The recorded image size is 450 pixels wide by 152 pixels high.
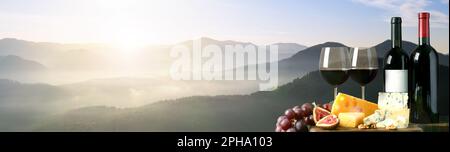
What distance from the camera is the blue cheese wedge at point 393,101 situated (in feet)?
9.53

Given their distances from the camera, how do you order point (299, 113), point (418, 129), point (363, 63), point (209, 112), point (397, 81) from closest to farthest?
point (418, 129), point (397, 81), point (363, 63), point (299, 113), point (209, 112)

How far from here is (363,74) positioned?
309 centimetres

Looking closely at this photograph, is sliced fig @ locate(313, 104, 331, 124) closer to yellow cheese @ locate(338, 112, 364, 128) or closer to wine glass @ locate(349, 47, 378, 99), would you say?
yellow cheese @ locate(338, 112, 364, 128)

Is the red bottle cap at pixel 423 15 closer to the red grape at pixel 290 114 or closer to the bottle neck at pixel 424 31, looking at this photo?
the bottle neck at pixel 424 31

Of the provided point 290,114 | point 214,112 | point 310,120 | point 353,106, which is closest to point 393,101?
point 353,106

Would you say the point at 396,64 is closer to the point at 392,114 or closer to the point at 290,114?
the point at 392,114

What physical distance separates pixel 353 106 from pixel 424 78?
386mm

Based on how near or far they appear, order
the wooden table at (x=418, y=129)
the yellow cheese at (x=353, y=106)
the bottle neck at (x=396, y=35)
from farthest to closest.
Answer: the bottle neck at (x=396, y=35)
the yellow cheese at (x=353, y=106)
the wooden table at (x=418, y=129)

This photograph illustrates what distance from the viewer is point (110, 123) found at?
3607 millimetres

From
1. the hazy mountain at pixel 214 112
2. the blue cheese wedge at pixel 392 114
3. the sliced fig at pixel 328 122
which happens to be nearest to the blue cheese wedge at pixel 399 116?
the blue cheese wedge at pixel 392 114

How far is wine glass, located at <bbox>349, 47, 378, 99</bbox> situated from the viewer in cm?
306

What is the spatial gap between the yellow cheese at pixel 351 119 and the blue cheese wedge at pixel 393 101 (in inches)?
5.7
